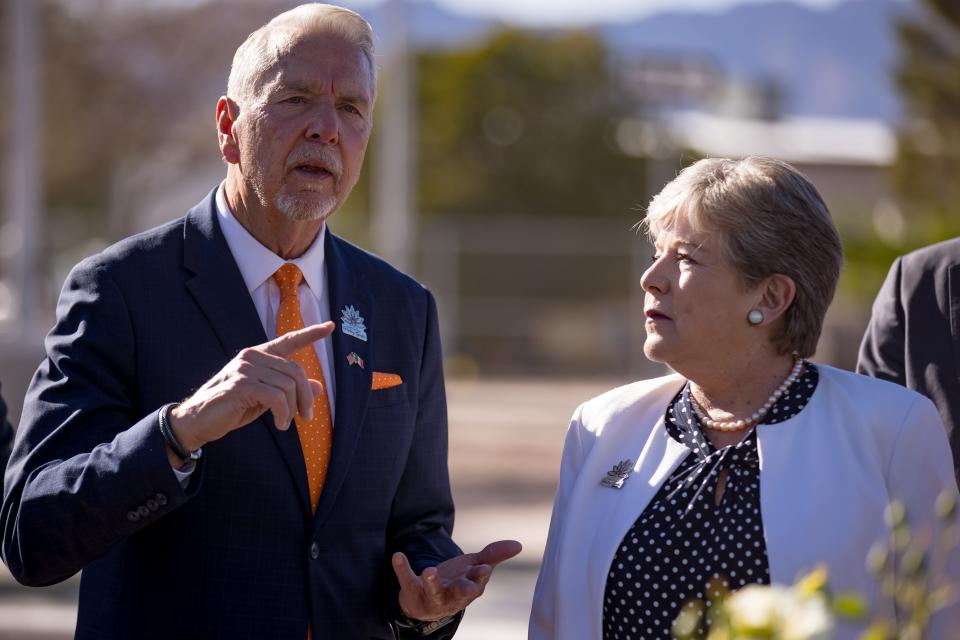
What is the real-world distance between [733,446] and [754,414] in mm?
95

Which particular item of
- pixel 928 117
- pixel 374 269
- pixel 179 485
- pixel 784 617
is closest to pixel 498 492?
pixel 374 269

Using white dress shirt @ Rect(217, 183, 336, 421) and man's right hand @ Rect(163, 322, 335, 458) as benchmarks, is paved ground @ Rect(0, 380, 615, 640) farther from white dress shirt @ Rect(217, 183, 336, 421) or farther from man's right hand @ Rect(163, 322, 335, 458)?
man's right hand @ Rect(163, 322, 335, 458)

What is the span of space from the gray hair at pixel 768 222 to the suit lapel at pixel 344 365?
712mm

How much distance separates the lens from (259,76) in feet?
10.0

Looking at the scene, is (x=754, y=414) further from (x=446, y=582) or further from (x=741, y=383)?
(x=446, y=582)

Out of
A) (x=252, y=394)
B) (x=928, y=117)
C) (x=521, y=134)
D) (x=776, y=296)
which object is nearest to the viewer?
(x=252, y=394)

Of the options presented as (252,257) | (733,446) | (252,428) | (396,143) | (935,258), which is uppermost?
(396,143)

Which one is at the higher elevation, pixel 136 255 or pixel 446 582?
pixel 136 255

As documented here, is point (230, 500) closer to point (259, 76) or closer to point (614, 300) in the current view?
point (259, 76)

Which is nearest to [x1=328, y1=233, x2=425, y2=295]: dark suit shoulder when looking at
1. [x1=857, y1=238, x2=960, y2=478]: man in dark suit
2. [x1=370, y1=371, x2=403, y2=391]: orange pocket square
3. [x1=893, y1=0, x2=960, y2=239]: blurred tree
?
[x1=370, y1=371, x2=403, y2=391]: orange pocket square

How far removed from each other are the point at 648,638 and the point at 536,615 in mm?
335

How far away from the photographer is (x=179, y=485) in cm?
260

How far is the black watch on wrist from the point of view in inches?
121

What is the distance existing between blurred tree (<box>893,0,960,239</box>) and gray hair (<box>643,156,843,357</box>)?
25.9 m
